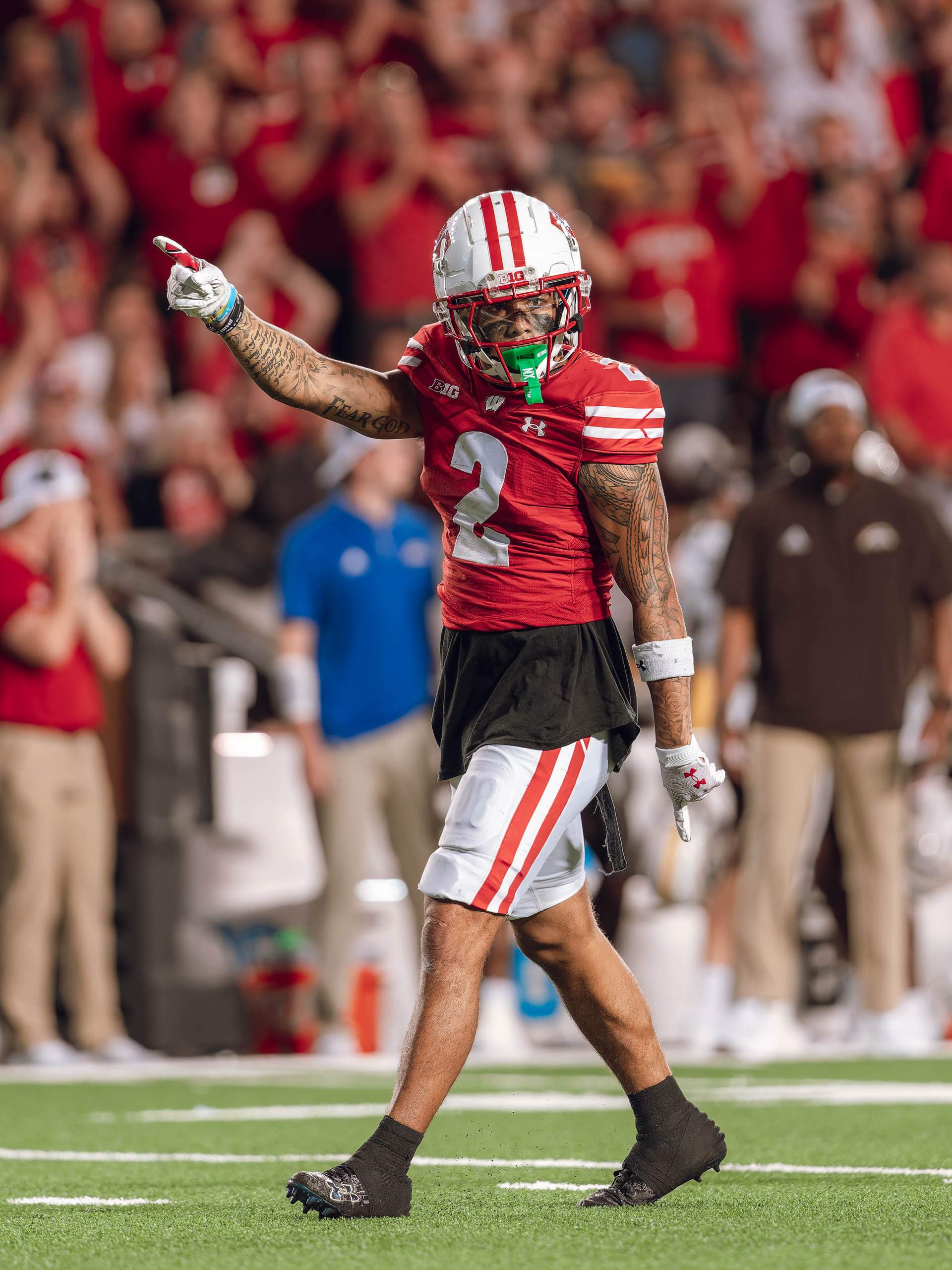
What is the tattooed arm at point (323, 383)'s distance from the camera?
14.1ft

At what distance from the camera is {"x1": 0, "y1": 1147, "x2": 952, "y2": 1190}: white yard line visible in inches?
180

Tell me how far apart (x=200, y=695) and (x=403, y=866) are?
3.52 feet

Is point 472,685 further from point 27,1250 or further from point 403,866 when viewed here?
point 403,866

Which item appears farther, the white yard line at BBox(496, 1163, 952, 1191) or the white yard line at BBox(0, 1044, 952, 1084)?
the white yard line at BBox(0, 1044, 952, 1084)

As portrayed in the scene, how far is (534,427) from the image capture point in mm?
4254

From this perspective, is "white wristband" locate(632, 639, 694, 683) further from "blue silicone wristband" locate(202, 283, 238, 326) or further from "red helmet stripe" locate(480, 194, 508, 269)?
"blue silicone wristband" locate(202, 283, 238, 326)

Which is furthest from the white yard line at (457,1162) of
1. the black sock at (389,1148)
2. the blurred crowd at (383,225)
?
the blurred crowd at (383,225)

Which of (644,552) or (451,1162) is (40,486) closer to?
(451,1162)

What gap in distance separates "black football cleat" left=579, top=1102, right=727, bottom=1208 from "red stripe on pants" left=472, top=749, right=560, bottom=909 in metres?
0.60

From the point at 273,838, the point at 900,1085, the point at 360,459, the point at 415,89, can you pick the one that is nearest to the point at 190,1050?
the point at 273,838

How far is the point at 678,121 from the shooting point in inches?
474

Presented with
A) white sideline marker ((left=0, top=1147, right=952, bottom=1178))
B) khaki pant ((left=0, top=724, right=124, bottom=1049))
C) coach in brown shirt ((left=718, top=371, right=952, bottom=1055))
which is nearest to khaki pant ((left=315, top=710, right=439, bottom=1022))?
khaki pant ((left=0, top=724, right=124, bottom=1049))

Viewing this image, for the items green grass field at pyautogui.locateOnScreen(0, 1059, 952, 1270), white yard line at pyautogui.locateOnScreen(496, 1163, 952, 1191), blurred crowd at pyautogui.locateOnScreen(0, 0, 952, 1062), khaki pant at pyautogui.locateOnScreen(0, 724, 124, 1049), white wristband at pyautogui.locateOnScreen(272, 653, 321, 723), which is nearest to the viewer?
green grass field at pyautogui.locateOnScreen(0, 1059, 952, 1270)

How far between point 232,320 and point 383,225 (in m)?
6.97
